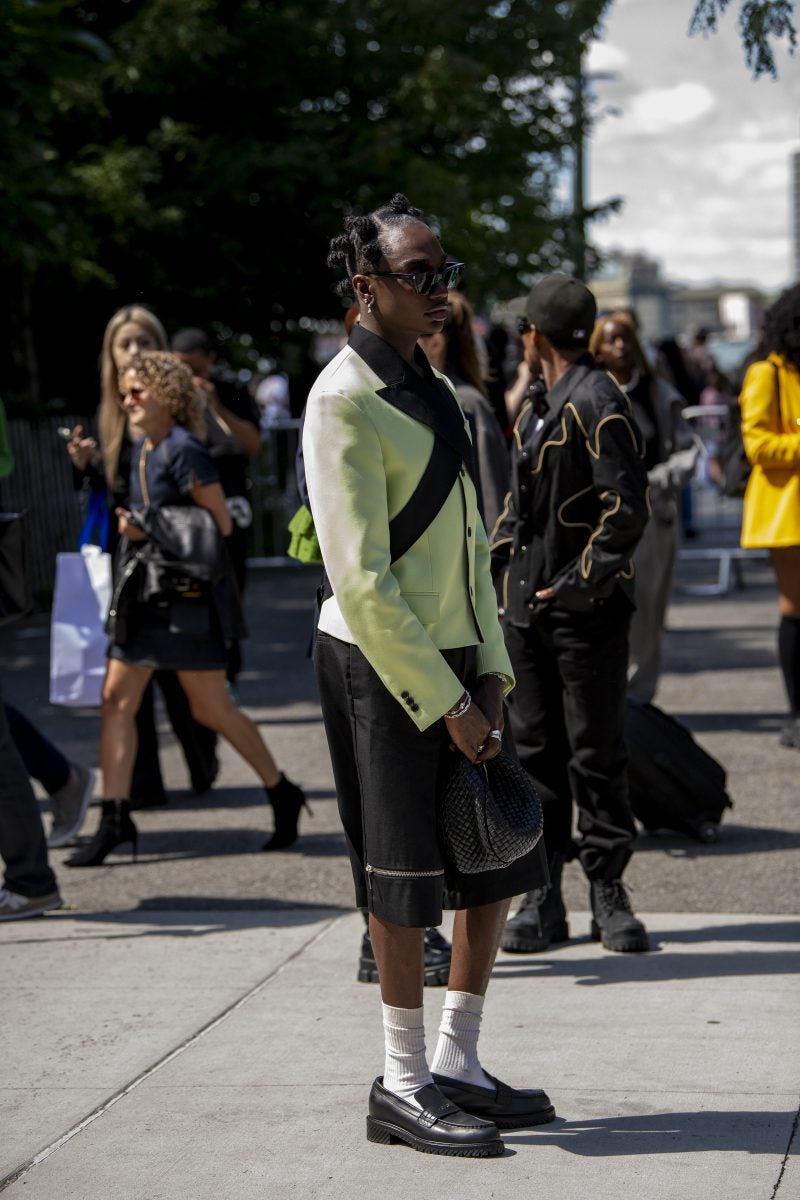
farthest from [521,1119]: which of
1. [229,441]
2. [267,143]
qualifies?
[267,143]

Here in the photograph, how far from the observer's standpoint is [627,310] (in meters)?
8.19

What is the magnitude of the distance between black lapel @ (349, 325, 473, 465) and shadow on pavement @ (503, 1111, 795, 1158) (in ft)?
4.82

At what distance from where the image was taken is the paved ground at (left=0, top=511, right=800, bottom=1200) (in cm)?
375

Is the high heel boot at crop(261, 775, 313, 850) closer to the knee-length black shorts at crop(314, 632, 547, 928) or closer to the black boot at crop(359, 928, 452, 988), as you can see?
the black boot at crop(359, 928, 452, 988)

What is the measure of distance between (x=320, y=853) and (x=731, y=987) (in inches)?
87.3

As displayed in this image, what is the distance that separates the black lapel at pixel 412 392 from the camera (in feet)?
12.4

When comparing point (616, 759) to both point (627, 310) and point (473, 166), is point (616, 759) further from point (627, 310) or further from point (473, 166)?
point (473, 166)

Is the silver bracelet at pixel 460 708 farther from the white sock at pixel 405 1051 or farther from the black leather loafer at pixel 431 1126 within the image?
the black leather loafer at pixel 431 1126

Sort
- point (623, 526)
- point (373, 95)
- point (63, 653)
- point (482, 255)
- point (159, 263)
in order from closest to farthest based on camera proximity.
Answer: point (623, 526) → point (63, 653) → point (159, 263) → point (373, 95) → point (482, 255)

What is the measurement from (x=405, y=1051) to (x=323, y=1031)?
87 centimetres

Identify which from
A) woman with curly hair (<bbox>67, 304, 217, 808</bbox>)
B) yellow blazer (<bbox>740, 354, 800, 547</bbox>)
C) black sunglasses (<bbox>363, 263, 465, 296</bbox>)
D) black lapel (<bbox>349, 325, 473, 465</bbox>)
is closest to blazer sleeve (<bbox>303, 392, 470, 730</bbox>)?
black lapel (<bbox>349, 325, 473, 465</bbox>)

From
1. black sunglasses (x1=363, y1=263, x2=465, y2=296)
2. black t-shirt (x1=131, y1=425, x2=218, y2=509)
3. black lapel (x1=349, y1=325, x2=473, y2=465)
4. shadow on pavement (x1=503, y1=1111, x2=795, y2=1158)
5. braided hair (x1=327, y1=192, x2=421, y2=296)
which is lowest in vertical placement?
shadow on pavement (x1=503, y1=1111, x2=795, y2=1158)

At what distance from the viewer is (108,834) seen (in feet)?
21.5

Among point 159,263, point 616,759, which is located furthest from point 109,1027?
point 159,263
